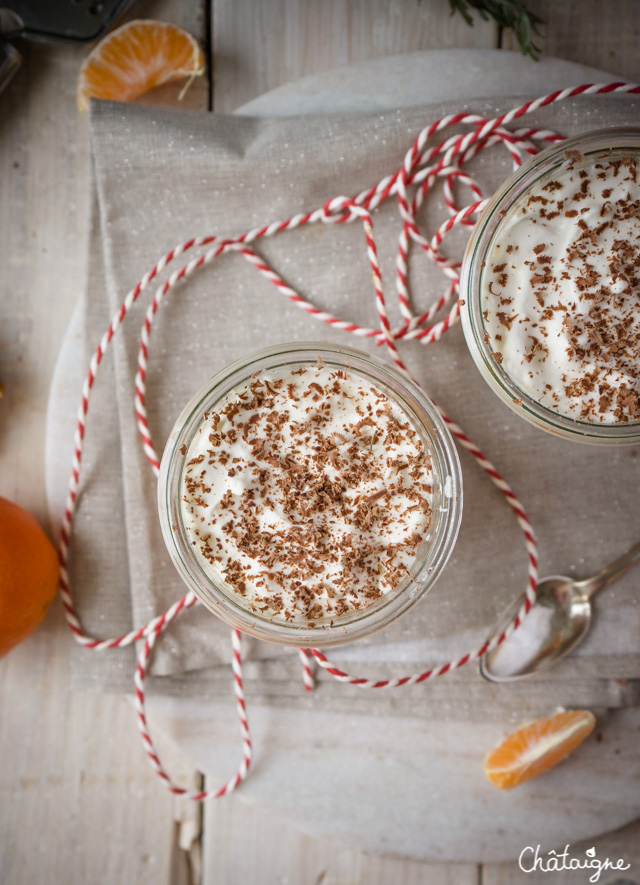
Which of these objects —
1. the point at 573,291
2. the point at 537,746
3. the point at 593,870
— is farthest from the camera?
the point at 593,870

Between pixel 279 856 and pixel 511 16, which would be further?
pixel 279 856

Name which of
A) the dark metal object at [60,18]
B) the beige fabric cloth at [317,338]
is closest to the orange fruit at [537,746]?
the beige fabric cloth at [317,338]

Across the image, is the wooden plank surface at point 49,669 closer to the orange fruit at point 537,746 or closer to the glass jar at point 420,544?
the glass jar at point 420,544

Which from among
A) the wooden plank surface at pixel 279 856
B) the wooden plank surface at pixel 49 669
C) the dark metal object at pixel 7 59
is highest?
the dark metal object at pixel 7 59

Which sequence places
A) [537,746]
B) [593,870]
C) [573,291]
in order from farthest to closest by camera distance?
[593,870] → [537,746] → [573,291]

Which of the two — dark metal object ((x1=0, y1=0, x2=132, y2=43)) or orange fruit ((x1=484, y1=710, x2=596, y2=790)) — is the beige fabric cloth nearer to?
orange fruit ((x1=484, y1=710, x2=596, y2=790))

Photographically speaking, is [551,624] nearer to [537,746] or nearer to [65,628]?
[537,746]

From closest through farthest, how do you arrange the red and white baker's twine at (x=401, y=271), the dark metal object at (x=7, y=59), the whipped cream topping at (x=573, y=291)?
the whipped cream topping at (x=573, y=291) < the red and white baker's twine at (x=401, y=271) < the dark metal object at (x=7, y=59)

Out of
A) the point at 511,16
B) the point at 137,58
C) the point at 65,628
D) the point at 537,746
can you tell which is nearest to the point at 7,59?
the point at 137,58
